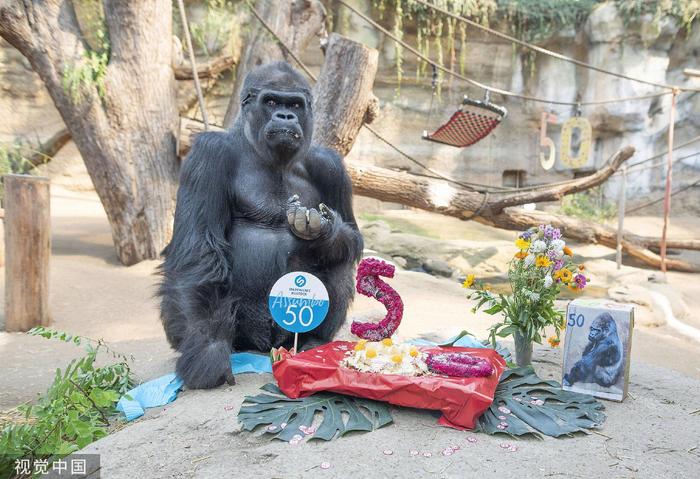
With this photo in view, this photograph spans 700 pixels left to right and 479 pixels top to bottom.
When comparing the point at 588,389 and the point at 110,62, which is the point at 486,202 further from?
the point at 588,389

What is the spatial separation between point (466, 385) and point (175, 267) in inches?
60.0

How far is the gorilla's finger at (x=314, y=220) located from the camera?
2.68 m

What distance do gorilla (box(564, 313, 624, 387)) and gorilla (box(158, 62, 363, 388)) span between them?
4.02ft

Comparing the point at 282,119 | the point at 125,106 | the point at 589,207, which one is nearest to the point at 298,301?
the point at 282,119

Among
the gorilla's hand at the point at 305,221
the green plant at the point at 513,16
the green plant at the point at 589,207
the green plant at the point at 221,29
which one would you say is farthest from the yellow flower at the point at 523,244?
the green plant at the point at 513,16

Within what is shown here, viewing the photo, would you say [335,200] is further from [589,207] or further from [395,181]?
[589,207]

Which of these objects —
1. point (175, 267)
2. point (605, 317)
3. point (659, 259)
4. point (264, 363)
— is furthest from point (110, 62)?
point (659, 259)

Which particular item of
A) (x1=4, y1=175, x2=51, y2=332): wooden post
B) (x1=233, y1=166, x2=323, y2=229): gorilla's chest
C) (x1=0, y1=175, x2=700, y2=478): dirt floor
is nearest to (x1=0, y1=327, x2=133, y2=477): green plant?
(x1=0, y1=175, x2=700, y2=478): dirt floor

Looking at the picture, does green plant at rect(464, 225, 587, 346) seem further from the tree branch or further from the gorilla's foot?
the tree branch

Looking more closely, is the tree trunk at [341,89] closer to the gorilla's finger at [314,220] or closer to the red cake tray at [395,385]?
the gorilla's finger at [314,220]

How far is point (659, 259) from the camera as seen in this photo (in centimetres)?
994

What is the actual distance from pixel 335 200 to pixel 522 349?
4.26 feet

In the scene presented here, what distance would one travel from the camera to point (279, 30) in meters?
7.52

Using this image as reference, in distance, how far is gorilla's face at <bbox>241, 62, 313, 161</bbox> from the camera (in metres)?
2.84
